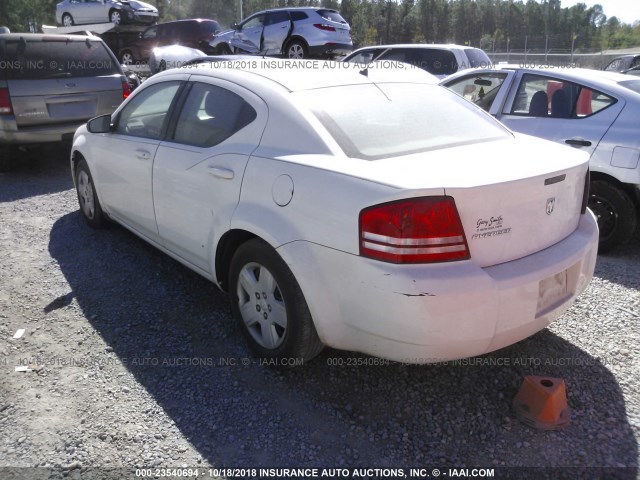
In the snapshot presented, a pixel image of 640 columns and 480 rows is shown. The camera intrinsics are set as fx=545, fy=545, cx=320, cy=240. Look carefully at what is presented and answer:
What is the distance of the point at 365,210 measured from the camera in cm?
240

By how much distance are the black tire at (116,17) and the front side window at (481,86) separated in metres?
19.1

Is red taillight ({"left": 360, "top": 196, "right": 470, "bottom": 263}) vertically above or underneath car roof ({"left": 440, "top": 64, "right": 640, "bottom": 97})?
underneath

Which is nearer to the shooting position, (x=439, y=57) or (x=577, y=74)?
(x=577, y=74)

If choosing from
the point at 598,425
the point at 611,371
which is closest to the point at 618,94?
the point at 611,371

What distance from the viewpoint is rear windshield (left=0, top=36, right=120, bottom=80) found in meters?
7.02

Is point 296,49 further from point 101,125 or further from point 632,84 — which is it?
point 101,125

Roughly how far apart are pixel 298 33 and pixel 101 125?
38.1ft

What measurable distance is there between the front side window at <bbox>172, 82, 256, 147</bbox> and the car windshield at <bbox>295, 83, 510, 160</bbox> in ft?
1.40

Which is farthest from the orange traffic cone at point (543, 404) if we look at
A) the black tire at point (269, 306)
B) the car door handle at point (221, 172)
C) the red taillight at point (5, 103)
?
the red taillight at point (5, 103)

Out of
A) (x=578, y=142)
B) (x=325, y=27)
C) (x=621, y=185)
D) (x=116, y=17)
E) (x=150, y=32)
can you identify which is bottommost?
(x=621, y=185)

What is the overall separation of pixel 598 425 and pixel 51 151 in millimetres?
9070

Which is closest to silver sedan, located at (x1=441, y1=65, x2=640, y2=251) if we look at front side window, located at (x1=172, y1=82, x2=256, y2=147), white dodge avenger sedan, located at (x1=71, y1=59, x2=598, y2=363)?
white dodge avenger sedan, located at (x1=71, y1=59, x2=598, y2=363)

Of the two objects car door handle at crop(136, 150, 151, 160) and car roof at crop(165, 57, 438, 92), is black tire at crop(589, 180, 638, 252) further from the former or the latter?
car door handle at crop(136, 150, 151, 160)

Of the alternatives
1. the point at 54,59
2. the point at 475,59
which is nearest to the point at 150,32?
the point at 475,59
